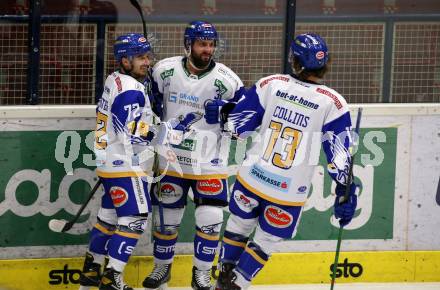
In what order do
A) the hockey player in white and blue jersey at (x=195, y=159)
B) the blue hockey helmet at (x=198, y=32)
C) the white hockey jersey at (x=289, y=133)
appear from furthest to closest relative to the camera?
1. the hockey player in white and blue jersey at (x=195, y=159)
2. the blue hockey helmet at (x=198, y=32)
3. the white hockey jersey at (x=289, y=133)

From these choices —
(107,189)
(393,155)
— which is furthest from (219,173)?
(393,155)

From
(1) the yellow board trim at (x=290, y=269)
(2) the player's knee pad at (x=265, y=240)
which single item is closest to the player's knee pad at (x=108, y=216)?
(1) the yellow board trim at (x=290, y=269)

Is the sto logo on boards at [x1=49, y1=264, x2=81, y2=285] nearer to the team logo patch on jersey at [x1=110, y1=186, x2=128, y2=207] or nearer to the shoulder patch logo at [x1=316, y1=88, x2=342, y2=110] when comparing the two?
the team logo patch on jersey at [x1=110, y1=186, x2=128, y2=207]

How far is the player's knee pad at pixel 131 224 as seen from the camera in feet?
25.4

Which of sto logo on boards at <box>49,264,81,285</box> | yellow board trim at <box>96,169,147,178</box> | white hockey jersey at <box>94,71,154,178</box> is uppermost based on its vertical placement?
white hockey jersey at <box>94,71,154,178</box>

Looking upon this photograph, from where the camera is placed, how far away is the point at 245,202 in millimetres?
7395

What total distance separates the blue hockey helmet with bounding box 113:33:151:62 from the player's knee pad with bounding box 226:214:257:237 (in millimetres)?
1151

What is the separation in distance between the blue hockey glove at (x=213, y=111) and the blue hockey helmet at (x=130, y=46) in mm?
505

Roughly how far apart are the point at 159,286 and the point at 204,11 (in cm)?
182

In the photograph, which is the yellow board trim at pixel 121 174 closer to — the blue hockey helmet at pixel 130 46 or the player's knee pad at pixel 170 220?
the player's knee pad at pixel 170 220

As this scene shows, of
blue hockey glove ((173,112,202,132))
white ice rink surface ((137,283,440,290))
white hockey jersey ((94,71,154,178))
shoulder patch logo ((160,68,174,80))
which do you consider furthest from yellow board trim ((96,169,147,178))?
white ice rink surface ((137,283,440,290))

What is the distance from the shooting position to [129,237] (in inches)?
305

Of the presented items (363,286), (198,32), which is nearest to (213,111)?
(198,32)

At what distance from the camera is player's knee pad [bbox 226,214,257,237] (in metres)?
7.43
